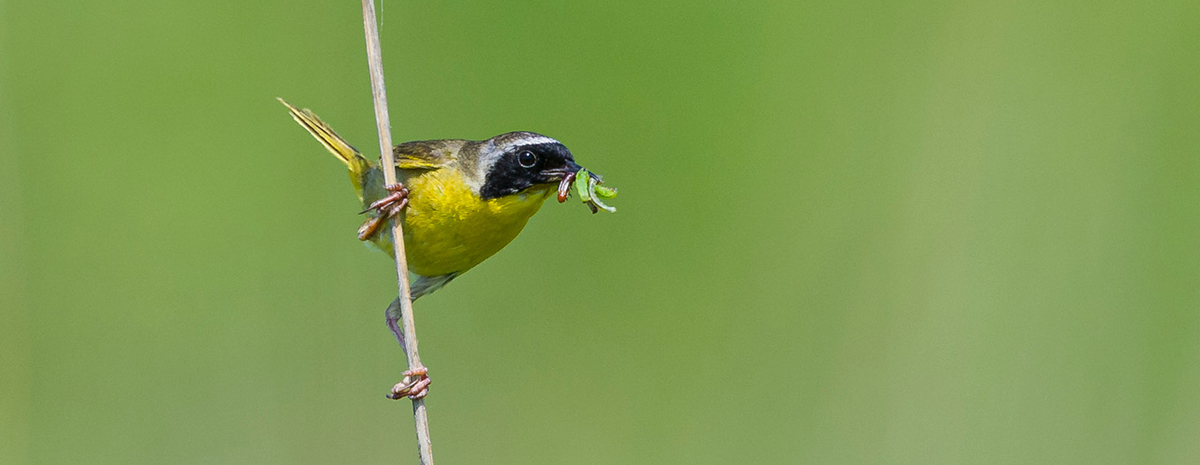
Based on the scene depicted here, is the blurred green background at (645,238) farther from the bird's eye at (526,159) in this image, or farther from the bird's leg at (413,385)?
the bird's eye at (526,159)

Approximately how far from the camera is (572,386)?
4254mm

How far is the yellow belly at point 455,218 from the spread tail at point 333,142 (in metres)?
0.31

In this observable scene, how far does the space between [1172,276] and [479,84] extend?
3.10 m

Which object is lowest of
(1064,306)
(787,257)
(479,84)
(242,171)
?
(1064,306)

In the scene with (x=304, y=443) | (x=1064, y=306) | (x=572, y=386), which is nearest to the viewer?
(x=304, y=443)

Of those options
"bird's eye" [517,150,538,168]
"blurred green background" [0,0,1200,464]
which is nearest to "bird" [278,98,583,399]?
"bird's eye" [517,150,538,168]

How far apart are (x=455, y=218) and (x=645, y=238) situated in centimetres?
158

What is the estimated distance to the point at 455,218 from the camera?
321 centimetres

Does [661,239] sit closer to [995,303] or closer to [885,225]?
[885,225]

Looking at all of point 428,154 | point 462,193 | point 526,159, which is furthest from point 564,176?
point 428,154

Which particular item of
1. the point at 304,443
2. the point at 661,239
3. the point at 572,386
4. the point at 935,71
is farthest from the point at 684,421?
the point at 935,71

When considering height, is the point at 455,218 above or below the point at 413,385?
above

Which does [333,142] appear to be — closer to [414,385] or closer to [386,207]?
[386,207]

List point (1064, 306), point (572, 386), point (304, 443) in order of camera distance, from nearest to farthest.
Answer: point (304, 443) → point (572, 386) → point (1064, 306)
